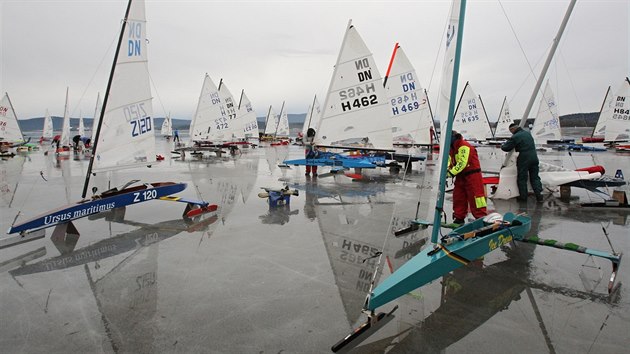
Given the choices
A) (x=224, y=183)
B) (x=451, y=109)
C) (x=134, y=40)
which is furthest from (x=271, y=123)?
(x=451, y=109)

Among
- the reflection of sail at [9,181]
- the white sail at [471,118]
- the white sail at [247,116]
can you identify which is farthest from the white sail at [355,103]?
the white sail at [247,116]

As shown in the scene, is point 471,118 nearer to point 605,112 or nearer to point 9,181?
point 605,112

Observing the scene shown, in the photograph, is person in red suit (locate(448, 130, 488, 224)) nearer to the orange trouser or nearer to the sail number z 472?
the orange trouser

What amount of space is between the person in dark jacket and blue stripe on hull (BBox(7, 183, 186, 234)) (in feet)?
25.0

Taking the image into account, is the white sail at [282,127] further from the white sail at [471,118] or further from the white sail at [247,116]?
the white sail at [471,118]

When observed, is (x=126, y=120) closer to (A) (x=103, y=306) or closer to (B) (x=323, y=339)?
(A) (x=103, y=306)

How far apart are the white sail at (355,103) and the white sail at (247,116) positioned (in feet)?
56.5

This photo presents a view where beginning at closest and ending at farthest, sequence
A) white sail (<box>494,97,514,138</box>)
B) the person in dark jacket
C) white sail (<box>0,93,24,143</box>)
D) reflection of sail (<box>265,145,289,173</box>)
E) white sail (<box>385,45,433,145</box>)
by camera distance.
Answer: the person in dark jacket → white sail (<box>385,45,433,145</box>) → reflection of sail (<box>265,145,289,173</box>) → white sail (<box>0,93,24,143</box>) → white sail (<box>494,97,514,138</box>)

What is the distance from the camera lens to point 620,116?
21.5 m

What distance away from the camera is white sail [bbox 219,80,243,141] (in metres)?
20.7

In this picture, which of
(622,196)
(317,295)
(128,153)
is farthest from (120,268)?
(622,196)

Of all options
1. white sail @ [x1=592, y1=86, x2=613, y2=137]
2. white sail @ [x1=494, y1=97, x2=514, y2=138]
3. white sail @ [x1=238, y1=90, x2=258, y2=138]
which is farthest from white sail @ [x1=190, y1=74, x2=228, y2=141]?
white sail @ [x1=494, y1=97, x2=514, y2=138]

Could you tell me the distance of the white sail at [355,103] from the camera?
9859mm

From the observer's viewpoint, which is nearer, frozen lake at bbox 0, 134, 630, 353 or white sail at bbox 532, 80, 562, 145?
frozen lake at bbox 0, 134, 630, 353
